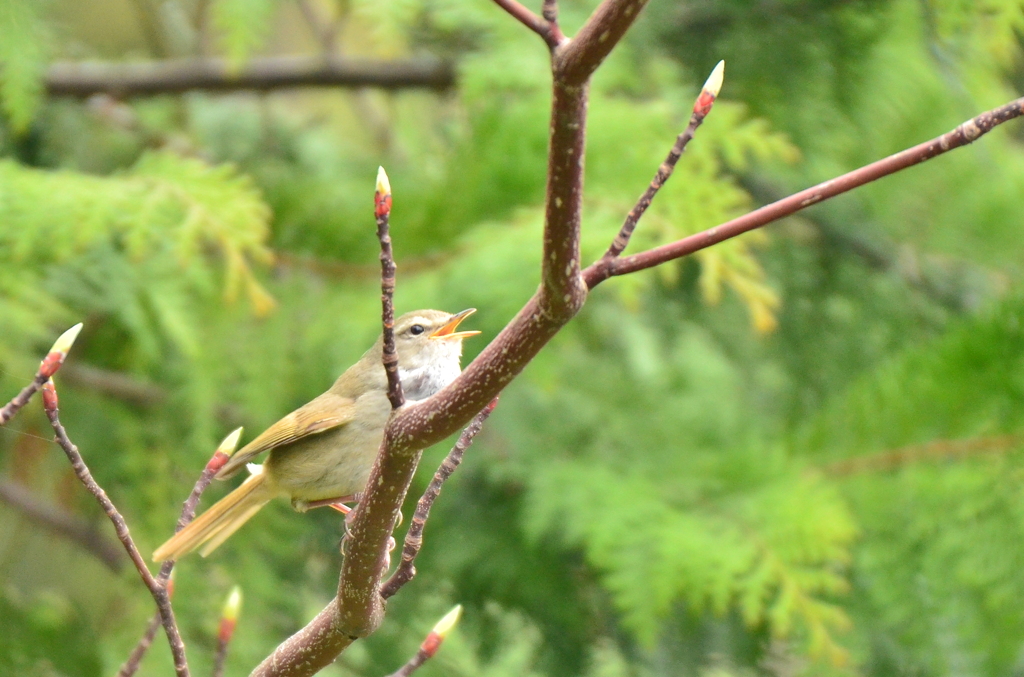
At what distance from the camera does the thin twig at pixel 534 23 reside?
3.40 ft

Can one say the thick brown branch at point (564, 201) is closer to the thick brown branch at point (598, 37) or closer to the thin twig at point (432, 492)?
the thick brown branch at point (598, 37)

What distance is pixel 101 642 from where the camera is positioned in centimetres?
364

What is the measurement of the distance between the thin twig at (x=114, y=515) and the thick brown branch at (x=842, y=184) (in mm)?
802

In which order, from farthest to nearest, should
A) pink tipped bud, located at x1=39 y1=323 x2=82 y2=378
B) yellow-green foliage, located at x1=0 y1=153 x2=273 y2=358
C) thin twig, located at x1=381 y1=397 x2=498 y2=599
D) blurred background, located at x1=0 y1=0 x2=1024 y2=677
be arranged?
blurred background, located at x1=0 y1=0 x2=1024 y2=677, yellow-green foliage, located at x1=0 y1=153 x2=273 y2=358, thin twig, located at x1=381 y1=397 x2=498 y2=599, pink tipped bud, located at x1=39 y1=323 x2=82 y2=378

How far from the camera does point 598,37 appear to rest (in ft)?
3.35

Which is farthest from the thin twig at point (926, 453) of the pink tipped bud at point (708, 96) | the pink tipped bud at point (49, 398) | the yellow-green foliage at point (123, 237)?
the pink tipped bud at point (49, 398)

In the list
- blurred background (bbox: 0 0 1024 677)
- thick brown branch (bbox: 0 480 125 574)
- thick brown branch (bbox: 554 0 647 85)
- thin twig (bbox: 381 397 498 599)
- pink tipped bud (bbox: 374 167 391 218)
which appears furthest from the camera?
thick brown branch (bbox: 0 480 125 574)

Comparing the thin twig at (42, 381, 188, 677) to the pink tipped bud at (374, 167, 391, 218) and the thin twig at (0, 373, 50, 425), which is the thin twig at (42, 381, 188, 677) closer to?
the thin twig at (0, 373, 50, 425)

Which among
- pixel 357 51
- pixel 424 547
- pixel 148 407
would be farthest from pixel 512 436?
pixel 357 51

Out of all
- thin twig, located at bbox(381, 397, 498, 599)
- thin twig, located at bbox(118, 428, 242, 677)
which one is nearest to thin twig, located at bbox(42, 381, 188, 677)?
thin twig, located at bbox(118, 428, 242, 677)

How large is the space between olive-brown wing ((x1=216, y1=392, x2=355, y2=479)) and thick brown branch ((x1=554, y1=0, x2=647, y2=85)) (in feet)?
4.33

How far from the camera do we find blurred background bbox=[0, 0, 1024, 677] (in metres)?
3.03

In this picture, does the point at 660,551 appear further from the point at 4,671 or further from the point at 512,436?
the point at 4,671

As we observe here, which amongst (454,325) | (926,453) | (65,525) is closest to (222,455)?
(454,325)
